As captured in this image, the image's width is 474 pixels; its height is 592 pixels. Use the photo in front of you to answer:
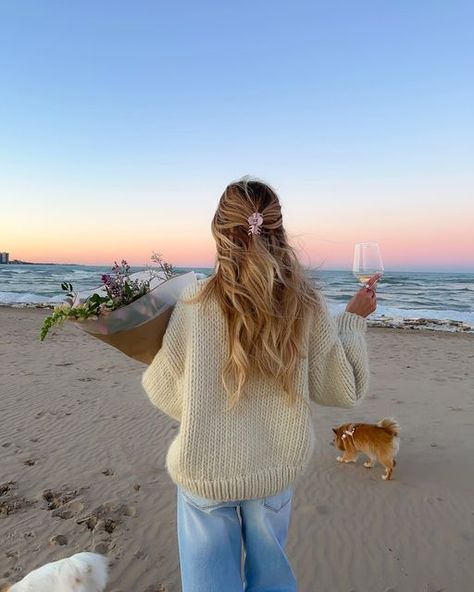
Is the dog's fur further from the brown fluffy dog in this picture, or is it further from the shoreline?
the shoreline

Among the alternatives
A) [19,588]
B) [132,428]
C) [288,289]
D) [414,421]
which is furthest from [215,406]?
[414,421]

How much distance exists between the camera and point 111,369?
9.49 metres

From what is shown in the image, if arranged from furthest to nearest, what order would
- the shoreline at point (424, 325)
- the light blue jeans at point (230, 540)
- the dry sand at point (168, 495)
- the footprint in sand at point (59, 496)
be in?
the shoreline at point (424, 325)
the footprint in sand at point (59, 496)
the dry sand at point (168, 495)
the light blue jeans at point (230, 540)

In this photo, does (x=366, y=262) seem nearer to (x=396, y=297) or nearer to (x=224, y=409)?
(x=224, y=409)

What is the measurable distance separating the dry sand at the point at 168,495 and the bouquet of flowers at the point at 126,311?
225cm

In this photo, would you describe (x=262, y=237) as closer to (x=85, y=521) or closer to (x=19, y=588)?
(x=19, y=588)

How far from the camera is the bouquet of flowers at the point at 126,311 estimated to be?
176 centimetres

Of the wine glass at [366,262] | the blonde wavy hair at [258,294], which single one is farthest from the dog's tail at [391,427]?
the blonde wavy hair at [258,294]

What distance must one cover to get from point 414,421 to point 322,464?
205cm

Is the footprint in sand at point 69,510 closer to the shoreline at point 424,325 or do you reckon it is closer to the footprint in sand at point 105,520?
the footprint in sand at point 105,520

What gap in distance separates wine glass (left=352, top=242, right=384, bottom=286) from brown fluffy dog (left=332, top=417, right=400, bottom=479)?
9.03 ft

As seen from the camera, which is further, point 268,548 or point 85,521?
point 85,521

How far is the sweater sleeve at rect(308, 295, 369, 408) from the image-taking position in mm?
1870

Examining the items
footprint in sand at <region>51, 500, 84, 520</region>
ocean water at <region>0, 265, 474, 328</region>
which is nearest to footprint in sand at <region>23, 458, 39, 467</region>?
footprint in sand at <region>51, 500, 84, 520</region>
